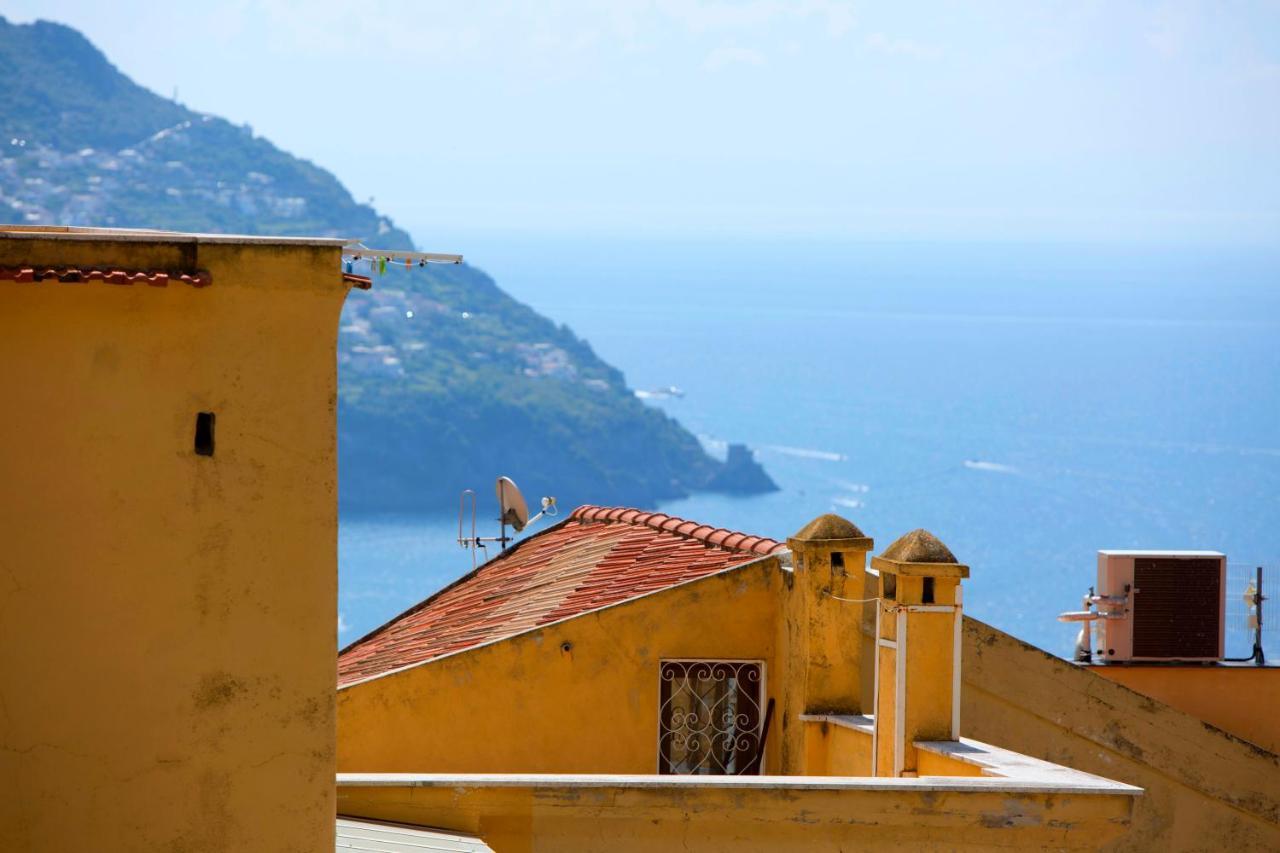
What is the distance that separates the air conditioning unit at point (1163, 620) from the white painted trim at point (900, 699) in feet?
24.5

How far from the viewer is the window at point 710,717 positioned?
47.9ft

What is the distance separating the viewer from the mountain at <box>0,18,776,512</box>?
566 feet

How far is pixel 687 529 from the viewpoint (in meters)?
17.2

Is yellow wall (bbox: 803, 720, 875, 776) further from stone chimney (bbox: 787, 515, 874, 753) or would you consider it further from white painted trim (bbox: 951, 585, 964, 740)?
white painted trim (bbox: 951, 585, 964, 740)

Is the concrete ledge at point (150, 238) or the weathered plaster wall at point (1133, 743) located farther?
the weathered plaster wall at point (1133, 743)

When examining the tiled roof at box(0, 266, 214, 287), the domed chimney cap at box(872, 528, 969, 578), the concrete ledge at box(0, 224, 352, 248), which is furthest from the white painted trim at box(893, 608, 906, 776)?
the tiled roof at box(0, 266, 214, 287)

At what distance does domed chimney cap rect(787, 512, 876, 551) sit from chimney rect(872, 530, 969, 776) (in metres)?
1.33

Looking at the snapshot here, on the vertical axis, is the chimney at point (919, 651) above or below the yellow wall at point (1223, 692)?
above

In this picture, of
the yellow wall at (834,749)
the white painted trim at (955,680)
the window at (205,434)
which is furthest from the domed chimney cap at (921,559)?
the window at (205,434)

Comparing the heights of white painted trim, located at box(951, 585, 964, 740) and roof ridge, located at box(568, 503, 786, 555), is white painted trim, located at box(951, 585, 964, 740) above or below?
below

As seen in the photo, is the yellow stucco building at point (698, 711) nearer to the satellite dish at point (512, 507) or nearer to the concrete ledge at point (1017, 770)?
the concrete ledge at point (1017, 770)

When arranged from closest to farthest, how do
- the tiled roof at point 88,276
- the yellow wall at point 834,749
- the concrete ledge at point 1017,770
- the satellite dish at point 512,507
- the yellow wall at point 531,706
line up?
the tiled roof at point 88,276 < the concrete ledge at point 1017,770 < the yellow wall at point 834,749 < the yellow wall at point 531,706 < the satellite dish at point 512,507

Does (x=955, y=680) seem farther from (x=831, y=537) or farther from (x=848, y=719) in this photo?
(x=831, y=537)

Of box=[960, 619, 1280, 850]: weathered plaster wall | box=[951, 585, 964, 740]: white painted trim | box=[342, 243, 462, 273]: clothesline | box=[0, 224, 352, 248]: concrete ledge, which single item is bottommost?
box=[960, 619, 1280, 850]: weathered plaster wall
